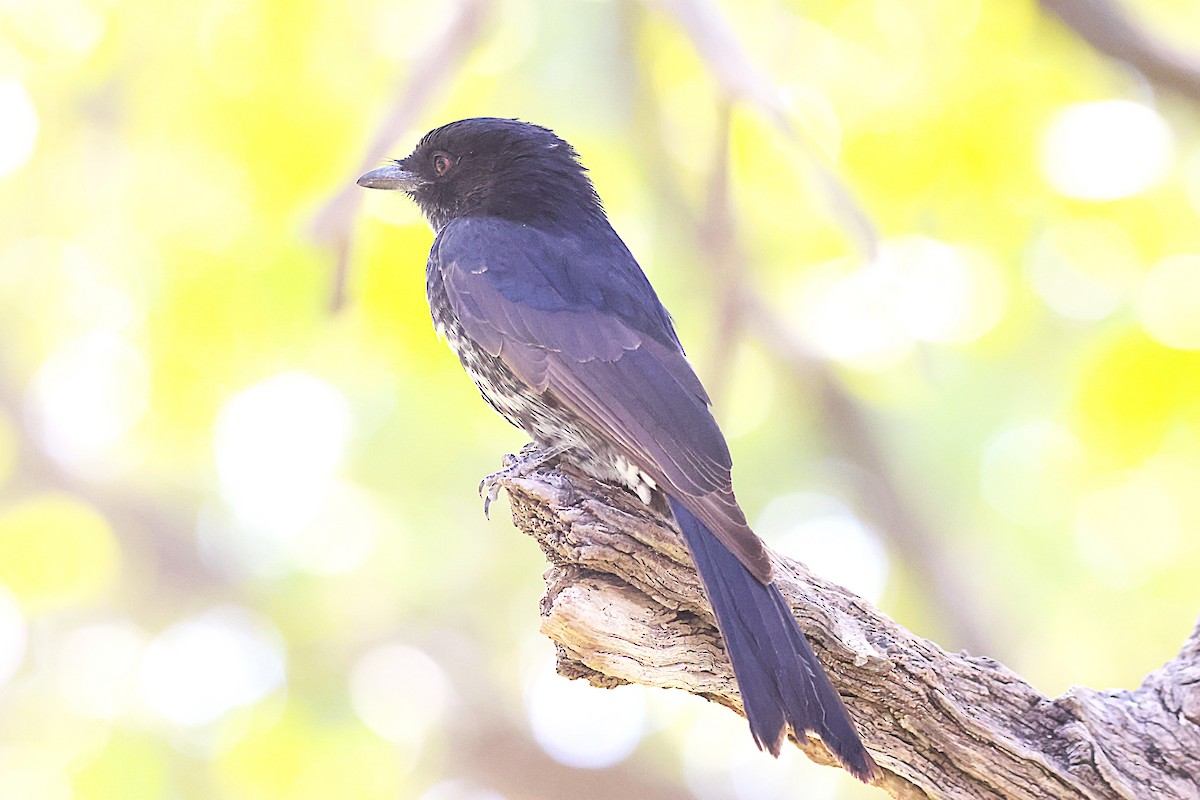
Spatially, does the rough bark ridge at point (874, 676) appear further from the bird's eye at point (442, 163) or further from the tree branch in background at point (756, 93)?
the tree branch in background at point (756, 93)

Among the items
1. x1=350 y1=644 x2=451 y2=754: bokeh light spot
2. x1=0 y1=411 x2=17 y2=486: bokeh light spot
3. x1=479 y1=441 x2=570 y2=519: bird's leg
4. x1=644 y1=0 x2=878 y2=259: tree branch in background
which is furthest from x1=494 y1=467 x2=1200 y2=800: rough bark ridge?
x1=0 y1=411 x2=17 y2=486: bokeh light spot

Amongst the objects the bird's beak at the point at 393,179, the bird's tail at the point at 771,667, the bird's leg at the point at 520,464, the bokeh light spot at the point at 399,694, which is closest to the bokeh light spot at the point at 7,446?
the bokeh light spot at the point at 399,694

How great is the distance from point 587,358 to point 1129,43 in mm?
→ 3712

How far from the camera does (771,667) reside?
280 centimetres

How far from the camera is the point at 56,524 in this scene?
7289 millimetres

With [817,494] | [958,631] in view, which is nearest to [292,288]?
[817,494]

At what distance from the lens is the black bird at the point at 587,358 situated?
2828 millimetres

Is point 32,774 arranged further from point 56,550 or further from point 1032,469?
point 1032,469

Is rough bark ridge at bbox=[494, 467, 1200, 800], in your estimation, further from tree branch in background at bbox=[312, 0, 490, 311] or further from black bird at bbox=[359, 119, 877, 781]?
tree branch in background at bbox=[312, 0, 490, 311]

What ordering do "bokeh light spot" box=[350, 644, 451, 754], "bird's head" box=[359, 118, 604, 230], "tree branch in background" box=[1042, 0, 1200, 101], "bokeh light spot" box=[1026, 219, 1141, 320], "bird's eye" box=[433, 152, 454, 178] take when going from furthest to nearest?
1. "bokeh light spot" box=[350, 644, 451, 754]
2. "bokeh light spot" box=[1026, 219, 1141, 320]
3. "tree branch in background" box=[1042, 0, 1200, 101]
4. "bird's eye" box=[433, 152, 454, 178]
5. "bird's head" box=[359, 118, 604, 230]

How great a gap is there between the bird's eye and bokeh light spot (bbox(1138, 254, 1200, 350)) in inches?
143

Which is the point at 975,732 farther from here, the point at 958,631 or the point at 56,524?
the point at 56,524

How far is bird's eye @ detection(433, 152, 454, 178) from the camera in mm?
4379

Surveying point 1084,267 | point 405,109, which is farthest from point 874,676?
point 1084,267
